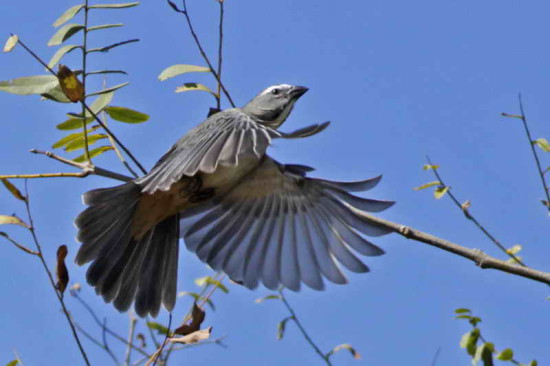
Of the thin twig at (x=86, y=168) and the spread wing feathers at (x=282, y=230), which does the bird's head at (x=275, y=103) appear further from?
the thin twig at (x=86, y=168)

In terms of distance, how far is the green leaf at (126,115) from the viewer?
387cm

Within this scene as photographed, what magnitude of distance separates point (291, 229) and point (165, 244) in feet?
2.39

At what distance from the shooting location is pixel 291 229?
4945mm

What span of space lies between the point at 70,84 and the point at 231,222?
1804 mm

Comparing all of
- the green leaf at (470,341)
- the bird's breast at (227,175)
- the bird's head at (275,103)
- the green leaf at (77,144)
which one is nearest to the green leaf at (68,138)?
the green leaf at (77,144)

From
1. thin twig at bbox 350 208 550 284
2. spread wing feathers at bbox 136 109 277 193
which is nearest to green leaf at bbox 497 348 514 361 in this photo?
thin twig at bbox 350 208 550 284

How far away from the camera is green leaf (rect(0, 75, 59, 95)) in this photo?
11.3ft

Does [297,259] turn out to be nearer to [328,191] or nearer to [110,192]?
[328,191]

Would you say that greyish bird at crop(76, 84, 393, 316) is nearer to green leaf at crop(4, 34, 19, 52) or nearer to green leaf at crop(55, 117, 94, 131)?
green leaf at crop(55, 117, 94, 131)

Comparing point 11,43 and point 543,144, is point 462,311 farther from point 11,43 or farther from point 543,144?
point 11,43

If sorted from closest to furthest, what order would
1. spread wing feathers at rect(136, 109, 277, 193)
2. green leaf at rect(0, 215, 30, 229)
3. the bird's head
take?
green leaf at rect(0, 215, 30, 229) → spread wing feathers at rect(136, 109, 277, 193) → the bird's head

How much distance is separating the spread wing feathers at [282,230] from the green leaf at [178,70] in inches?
35.9

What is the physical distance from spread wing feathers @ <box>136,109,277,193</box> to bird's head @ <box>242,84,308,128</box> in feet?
1.70

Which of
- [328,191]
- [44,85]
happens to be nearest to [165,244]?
[328,191]
